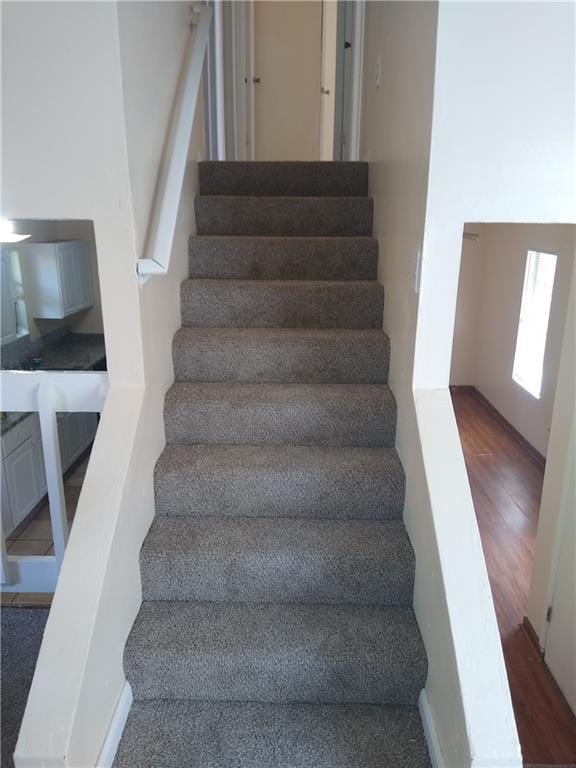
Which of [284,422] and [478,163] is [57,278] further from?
[478,163]

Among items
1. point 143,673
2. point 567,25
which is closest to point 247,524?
point 143,673

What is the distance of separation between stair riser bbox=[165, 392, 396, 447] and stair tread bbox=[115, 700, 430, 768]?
2.83ft

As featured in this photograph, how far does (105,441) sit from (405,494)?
99 cm

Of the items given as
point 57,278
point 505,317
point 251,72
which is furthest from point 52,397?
point 505,317

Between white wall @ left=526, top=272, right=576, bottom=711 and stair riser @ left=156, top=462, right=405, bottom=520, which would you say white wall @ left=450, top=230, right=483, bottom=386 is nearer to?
white wall @ left=526, top=272, right=576, bottom=711

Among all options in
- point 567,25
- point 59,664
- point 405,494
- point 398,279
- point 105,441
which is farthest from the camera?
point 398,279

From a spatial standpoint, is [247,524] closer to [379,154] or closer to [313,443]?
[313,443]

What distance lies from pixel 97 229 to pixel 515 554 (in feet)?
8.71

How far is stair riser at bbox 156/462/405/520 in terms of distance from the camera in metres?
1.83

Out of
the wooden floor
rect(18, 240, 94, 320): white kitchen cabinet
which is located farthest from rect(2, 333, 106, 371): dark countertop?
the wooden floor

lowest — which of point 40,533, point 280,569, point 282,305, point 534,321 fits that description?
point 40,533

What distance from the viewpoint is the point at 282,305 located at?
7.55 feet

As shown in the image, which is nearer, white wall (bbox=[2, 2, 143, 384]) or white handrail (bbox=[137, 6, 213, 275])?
white wall (bbox=[2, 2, 143, 384])

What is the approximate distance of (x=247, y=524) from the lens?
182cm
